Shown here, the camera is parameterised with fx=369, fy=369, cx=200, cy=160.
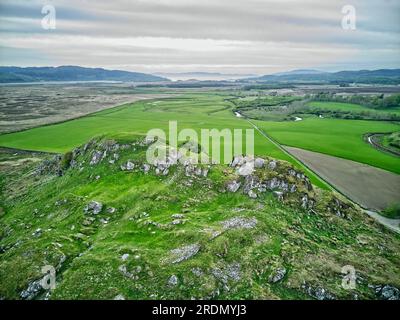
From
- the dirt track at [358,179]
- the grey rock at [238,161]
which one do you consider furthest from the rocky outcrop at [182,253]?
the dirt track at [358,179]

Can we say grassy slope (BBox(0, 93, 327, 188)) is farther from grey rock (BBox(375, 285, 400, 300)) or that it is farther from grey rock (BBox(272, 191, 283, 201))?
grey rock (BBox(375, 285, 400, 300))

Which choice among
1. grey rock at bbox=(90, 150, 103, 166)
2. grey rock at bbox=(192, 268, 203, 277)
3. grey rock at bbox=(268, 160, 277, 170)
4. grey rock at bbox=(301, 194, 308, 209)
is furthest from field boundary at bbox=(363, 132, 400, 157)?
grey rock at bbox=(192, 268, 203, 277)

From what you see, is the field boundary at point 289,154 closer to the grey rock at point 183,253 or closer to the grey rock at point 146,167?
the grey rock at point 146,167

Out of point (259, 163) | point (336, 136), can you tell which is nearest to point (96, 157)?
point (259, 163)

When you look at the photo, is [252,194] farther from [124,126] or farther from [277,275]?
[124,126]
